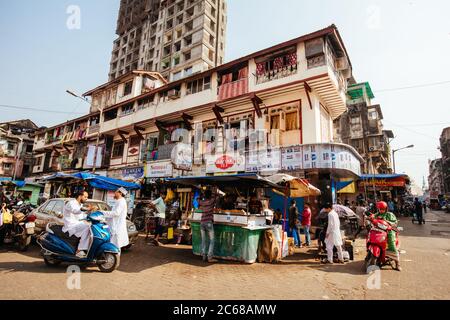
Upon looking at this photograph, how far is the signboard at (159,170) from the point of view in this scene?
1859 cm

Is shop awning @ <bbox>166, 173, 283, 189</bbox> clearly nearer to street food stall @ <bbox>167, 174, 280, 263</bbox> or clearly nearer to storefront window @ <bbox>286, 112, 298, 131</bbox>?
street food stall @ <bbox>167, 174, 280, 263</bbox>

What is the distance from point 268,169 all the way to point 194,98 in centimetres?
829

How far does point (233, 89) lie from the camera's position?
1675 cm

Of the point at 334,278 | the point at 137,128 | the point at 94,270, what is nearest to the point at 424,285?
the point at 334,278

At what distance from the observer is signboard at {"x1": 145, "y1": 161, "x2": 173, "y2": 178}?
18.6 m

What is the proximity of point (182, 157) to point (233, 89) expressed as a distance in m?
5.96

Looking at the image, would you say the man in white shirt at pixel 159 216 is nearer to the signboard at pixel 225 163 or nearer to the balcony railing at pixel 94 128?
the signboard at pixel 225 163

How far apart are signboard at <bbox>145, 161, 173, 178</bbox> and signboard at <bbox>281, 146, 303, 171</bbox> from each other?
8545mm

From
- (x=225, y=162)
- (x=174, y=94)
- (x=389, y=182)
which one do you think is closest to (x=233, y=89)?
(x=225, y=162)

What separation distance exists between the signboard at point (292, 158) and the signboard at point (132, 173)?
39.4 feet

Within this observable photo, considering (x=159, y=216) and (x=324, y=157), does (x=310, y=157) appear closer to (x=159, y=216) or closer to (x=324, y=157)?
(x=324, y=157)

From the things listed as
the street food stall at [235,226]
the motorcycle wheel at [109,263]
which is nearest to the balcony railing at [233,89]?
the street food stall at [235,226]

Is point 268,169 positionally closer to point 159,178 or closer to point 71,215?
point 159,178

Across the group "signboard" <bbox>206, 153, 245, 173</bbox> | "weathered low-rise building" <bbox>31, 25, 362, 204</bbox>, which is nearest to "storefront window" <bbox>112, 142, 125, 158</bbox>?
"weathered low-rise building" <bbox>31, 25, 362, 204</bbox>
